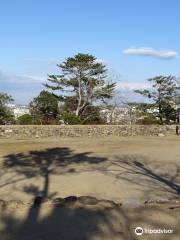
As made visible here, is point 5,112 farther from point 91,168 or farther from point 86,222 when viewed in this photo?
point 86,222

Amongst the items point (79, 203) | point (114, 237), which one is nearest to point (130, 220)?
point (114, 237)

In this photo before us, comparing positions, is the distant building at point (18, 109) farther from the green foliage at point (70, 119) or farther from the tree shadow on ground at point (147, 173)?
the tree shadow on ground at point (147, 173)

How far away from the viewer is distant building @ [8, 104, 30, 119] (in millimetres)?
22586

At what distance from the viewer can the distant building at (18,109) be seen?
22.6 m

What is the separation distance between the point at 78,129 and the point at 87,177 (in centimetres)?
921

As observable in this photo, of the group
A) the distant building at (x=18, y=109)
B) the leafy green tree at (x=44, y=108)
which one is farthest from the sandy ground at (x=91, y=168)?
the distant building at (x=18, y=109)

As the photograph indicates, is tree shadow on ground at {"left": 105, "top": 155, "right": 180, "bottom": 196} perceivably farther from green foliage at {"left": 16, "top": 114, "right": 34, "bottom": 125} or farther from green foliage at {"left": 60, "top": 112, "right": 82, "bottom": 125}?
green foliage at {"left": 16, "top": 114, "right": 34, "bottom": 125}

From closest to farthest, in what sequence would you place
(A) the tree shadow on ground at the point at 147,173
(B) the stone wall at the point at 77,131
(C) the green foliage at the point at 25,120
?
(A) the tree shadow on ground at the point at 147,173 → (B) the stone wall at the point at 77,131 → (C) the green foliage at the point at 25,120

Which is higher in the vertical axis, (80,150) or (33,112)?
(33,112)

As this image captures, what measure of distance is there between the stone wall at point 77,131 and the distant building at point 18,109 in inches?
138

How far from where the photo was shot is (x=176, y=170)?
1159cm

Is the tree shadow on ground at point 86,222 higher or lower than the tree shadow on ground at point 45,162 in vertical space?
lower

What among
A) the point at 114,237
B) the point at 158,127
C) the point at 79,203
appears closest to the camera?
the point at 114,237

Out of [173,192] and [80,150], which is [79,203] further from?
[80,150]
